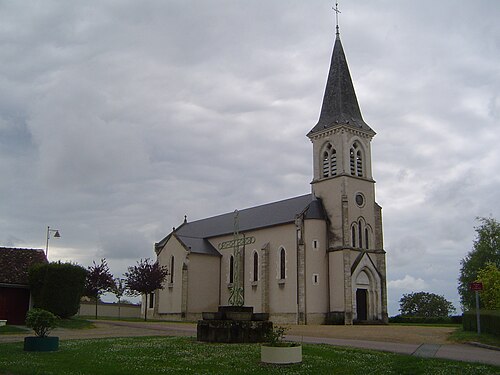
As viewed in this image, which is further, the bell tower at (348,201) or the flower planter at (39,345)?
the bell tower at (348,201)

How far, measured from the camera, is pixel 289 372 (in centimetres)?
1330

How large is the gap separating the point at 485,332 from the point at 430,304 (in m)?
43.6

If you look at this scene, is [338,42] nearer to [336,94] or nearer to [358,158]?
[336,94]

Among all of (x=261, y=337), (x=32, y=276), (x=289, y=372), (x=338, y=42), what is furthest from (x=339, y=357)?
(x=338, y=42)

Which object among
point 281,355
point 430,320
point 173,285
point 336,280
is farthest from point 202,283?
point 281,355

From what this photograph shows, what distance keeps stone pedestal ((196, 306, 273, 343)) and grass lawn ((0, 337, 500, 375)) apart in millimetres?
1417

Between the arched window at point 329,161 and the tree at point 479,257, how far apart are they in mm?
19296

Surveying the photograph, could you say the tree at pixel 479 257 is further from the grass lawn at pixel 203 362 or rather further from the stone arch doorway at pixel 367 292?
the grass lawn at pixel 203 362

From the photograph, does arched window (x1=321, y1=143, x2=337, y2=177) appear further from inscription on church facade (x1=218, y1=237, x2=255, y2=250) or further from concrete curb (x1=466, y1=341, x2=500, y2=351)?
concrete curb (x1=466, y1=341, x2=500, y2=351)

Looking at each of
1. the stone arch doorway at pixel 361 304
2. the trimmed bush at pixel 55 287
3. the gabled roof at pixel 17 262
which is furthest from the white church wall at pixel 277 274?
the gabled roof at pixel 17 262

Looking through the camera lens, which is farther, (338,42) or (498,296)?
(338,42)

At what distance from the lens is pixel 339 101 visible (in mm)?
48469

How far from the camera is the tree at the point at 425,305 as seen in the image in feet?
219

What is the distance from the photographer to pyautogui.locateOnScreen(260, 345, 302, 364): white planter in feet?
47.2
